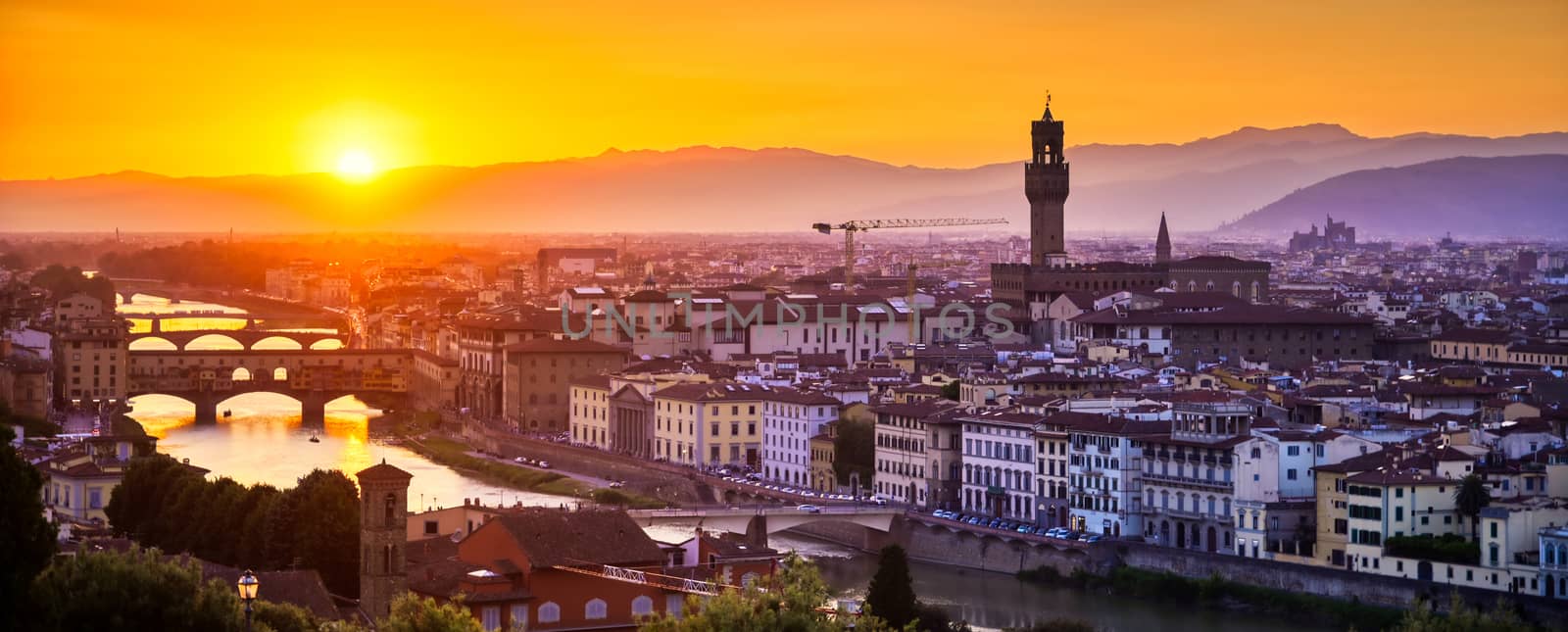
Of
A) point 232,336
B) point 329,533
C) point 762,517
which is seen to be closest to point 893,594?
point 329,533

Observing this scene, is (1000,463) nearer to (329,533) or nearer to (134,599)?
(329,533)

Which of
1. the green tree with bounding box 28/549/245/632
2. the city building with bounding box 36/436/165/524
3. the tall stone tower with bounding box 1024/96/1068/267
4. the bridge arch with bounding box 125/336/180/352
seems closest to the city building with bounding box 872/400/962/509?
the city building with bounding box 36/436/165/524

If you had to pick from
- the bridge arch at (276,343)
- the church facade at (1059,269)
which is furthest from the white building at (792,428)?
the bridge arch at (276,343)

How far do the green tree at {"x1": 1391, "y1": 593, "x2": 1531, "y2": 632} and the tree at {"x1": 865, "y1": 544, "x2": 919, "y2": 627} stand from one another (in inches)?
149

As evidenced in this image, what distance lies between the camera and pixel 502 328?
157ft

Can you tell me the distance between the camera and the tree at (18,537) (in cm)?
1319

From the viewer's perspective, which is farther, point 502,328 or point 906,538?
point 502,328

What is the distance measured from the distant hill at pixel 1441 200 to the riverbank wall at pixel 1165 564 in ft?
517

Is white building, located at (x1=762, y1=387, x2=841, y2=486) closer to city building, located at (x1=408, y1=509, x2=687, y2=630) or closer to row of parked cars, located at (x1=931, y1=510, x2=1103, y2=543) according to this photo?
row of parked cars, located at (x1=931, y1=510, x2=1103, y2=543)

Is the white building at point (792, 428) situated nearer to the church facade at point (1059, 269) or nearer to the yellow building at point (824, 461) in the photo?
the yellow building at point (824, 461)

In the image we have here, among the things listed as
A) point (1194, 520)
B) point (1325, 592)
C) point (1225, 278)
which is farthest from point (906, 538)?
point (1225, 278)

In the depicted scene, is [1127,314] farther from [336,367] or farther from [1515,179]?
[1515,179]

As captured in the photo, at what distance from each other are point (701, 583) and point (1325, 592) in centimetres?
718

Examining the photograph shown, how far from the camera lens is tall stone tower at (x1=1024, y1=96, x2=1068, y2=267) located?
56562 millimetres
